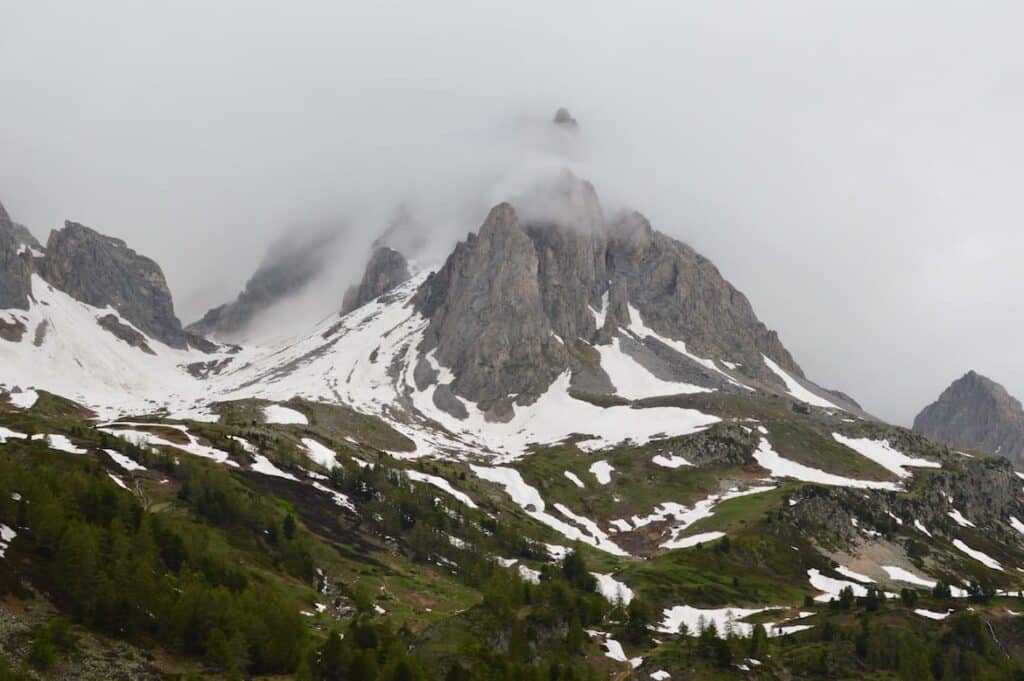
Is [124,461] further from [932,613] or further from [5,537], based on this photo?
[932,613]

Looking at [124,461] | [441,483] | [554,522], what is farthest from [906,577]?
[124,461]

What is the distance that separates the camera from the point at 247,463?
15912 centimetres

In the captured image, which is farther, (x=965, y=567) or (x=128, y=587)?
(x=965, y=567)

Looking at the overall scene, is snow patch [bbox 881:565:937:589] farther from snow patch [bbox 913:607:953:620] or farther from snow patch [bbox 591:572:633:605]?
snow patch [bbox 591:572:633:605]

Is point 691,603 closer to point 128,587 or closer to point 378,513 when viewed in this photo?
point 378,513

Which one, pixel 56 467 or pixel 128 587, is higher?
pixel 56 467

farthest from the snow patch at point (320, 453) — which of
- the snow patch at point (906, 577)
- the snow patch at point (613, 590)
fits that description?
the snow patch at point (906, 577)

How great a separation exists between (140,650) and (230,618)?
8.65 m

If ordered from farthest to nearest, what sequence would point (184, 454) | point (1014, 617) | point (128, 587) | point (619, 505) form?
point (619, 505)
point (184, 454)
point (1014, 617)
point (128, 587)

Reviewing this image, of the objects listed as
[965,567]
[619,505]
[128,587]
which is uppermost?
[619,505]

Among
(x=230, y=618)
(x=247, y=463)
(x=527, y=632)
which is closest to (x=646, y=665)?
(x=527, y=632)

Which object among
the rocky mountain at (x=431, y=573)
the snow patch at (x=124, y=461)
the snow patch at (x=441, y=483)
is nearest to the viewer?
the rocky mountain at (x=431, y=573)

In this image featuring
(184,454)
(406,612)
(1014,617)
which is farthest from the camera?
(184,454)

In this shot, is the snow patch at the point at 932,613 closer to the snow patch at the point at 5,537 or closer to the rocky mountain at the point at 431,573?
the rocky mountain at the point at 431,573
